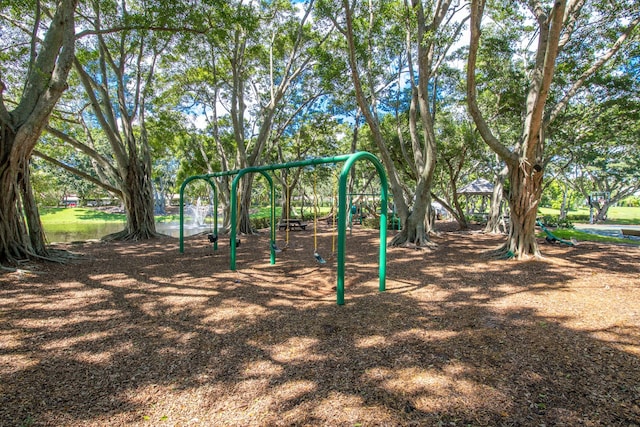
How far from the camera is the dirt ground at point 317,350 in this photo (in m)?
2.02

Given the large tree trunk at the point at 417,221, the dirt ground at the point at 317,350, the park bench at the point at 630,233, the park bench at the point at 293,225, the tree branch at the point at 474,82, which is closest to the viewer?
the dirt ground at the point at 317,350

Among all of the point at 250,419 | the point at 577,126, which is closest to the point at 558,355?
the point at 250,419

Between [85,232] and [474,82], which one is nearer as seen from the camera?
[474,82]

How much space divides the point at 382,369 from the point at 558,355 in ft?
4.87

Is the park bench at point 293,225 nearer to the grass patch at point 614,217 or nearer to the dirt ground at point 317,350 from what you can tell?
the dirt ground at point 317,350

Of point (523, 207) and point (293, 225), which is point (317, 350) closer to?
point (523, 207)

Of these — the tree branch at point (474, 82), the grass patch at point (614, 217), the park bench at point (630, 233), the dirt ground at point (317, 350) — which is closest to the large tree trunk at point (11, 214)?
the dirt ground at point (317, 350)

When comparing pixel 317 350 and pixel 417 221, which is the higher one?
pixel 417 221

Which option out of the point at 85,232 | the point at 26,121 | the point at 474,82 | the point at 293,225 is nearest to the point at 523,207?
the point at 474,82

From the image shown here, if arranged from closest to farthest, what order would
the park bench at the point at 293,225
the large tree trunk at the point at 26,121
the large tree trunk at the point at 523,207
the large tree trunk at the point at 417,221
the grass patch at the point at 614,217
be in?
the large tree trunk at the point at 26,121
the large tree trunk at the point at 523,207
the large tree trunk at the point at 417,221
the park bench at the point at 293,225
the grass patch at the point at 614,217

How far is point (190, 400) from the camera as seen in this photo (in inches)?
84.7

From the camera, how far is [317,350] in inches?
112

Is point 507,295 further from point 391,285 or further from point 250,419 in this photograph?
point 250,419

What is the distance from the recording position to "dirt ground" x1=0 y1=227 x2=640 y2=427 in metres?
2.02
